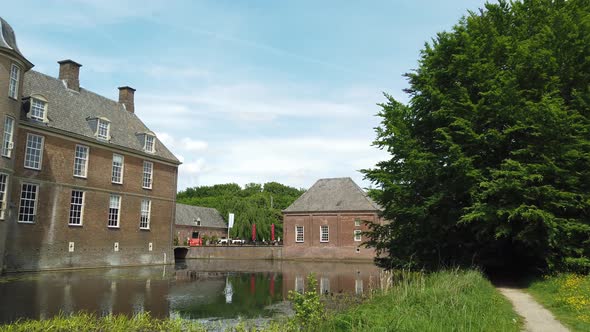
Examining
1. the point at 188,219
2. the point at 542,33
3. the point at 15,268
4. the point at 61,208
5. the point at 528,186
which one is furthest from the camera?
the point at 188,219

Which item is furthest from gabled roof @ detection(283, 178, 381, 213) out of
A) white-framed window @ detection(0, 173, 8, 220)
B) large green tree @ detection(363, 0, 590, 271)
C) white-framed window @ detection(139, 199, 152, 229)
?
white-framed window @ detection(0, 173, 8, 220)

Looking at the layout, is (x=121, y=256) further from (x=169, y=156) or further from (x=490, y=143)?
(x=490, y=143)

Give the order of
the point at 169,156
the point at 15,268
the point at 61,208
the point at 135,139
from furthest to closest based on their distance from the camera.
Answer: the point at 169,156, the point at 135,139, the point at 61,208, the point at 15,268

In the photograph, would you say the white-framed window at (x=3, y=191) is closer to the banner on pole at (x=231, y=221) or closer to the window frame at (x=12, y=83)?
the window frame at (x=12, y=83)

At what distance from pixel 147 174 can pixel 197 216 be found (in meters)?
28.4

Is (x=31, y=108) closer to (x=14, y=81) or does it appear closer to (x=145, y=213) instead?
(x=14, y=81)

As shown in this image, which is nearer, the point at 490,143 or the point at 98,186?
the point at 490,143

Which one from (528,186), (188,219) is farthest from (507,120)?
(188,219)

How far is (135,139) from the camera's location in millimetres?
34594

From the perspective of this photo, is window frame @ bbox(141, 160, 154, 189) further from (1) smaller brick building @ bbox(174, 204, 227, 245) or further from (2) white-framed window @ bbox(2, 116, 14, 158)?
(1) smaller brick building @ bbox(174, 204, 227, 245)

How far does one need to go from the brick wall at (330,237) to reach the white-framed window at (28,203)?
27473 millimetres

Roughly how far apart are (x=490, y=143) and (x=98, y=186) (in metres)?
24.4

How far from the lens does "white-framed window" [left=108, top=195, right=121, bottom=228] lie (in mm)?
31266

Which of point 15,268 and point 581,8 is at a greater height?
point 581,8
